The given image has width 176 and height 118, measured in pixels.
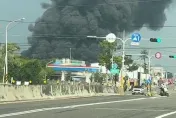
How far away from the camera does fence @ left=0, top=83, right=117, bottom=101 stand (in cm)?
2834

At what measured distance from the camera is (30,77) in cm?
8925

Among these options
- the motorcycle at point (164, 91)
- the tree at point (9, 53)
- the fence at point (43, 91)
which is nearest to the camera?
the fence at point (43, 91)

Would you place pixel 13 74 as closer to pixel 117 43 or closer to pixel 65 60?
pixel 117 43

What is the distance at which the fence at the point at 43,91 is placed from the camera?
93.0ft

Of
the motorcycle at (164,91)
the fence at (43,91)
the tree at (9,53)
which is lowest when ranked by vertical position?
the motorcycle at (164,91)

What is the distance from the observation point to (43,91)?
108 ft

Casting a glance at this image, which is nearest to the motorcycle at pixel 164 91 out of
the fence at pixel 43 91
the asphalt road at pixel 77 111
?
the fence at pixel 43 91

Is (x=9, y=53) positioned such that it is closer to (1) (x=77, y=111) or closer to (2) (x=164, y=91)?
(2) (x=164, y=91)

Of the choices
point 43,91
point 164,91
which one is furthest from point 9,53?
point 43,91

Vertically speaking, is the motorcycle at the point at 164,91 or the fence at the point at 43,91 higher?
the fence at the point at 43,91

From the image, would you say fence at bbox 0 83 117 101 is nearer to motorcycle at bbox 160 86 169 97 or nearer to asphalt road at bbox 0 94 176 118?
asphalt road at bbox 0 94 176 118

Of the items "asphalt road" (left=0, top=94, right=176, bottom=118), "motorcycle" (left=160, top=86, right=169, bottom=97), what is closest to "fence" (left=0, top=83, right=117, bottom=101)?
"asphalt road" (left=0, top=94, right=176, bottom=118)

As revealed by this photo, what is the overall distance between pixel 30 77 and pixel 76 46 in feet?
120

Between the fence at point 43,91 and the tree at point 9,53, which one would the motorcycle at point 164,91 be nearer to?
the fence at point 43,91
